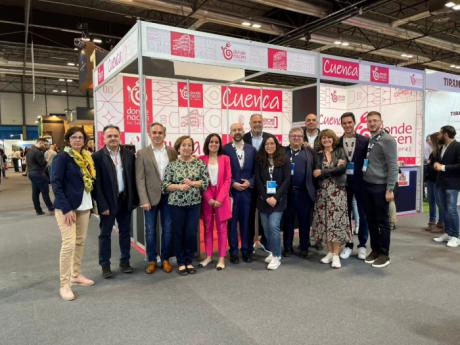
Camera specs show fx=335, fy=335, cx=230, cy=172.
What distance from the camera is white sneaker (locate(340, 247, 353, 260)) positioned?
3.60 m

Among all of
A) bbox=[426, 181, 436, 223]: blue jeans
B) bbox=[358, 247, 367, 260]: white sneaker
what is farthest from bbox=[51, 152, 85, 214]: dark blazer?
bbox=[426, 181, 436, 223]: blue jeans

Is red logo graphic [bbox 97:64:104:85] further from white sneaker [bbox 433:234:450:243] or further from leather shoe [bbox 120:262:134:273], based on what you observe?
white sneaker [bbox 433:234:450:243]

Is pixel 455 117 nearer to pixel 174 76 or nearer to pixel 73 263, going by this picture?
pixel 174 76

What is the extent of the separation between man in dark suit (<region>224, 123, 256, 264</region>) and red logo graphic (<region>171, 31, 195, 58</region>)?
93 cm

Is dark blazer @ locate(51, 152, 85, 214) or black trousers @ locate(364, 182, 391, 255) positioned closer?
dark blazer @ locate(51, 152, 85, 214)

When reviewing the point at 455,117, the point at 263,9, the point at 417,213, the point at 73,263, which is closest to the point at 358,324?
the point at 73,263

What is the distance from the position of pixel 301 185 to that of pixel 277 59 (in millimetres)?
1681

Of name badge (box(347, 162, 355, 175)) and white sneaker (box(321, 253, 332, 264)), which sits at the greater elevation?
name badge (box(347, 162, 355, 175))

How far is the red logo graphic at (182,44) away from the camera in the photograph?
11.1 ft

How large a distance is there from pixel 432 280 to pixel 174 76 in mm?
4726

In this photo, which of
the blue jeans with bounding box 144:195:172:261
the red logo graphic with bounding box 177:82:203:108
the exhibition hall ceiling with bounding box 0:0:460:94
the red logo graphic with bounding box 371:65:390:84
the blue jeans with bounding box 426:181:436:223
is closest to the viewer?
the blue jeans with bounding box 144:195:172:261

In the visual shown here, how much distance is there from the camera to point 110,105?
549 cm

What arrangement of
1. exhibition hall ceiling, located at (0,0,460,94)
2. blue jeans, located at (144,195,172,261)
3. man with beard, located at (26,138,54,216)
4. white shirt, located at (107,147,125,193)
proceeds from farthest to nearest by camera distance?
exhibition hall ceiling, located at (0,0,460,94) → man with beard, located at (26,138,54,216) → blue jeans, located at (144,195,172,261) → white shirt, located at (107,147,125,193)

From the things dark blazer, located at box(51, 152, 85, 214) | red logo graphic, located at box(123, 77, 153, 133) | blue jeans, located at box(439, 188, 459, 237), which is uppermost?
red logo graphic, located at box(123, 77, 153, 133)
